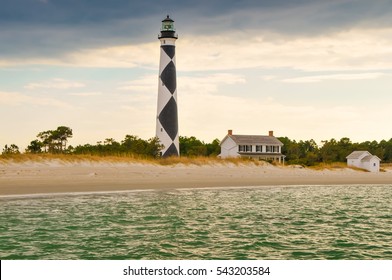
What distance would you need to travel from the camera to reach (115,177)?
3044 centimetres

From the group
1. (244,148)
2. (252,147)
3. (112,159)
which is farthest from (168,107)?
(252,147)

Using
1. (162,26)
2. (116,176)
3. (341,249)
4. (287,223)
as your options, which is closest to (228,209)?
(287,223)

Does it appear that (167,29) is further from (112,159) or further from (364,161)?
(364,161)

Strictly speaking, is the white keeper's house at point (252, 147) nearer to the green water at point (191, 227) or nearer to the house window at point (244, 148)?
the house window at point (244, 148)

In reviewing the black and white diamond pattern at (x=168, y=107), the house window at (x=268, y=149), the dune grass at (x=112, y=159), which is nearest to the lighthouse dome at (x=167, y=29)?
the black and white diamond pattern at (x=168, y=107)

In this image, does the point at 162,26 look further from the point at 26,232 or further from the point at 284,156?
the point at 26,232

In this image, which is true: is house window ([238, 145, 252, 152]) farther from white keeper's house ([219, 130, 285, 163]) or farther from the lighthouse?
the lighthouse

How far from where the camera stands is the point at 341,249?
11898mm

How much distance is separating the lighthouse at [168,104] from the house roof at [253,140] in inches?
668

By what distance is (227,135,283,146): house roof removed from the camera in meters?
64.8

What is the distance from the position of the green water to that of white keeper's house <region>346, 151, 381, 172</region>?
1689 inches

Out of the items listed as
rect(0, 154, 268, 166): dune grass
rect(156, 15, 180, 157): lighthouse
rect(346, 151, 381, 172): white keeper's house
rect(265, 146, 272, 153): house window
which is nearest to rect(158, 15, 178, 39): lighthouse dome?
rect(156, 15, 180, 157): lighthouse

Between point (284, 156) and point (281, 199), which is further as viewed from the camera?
point (284, 156)
